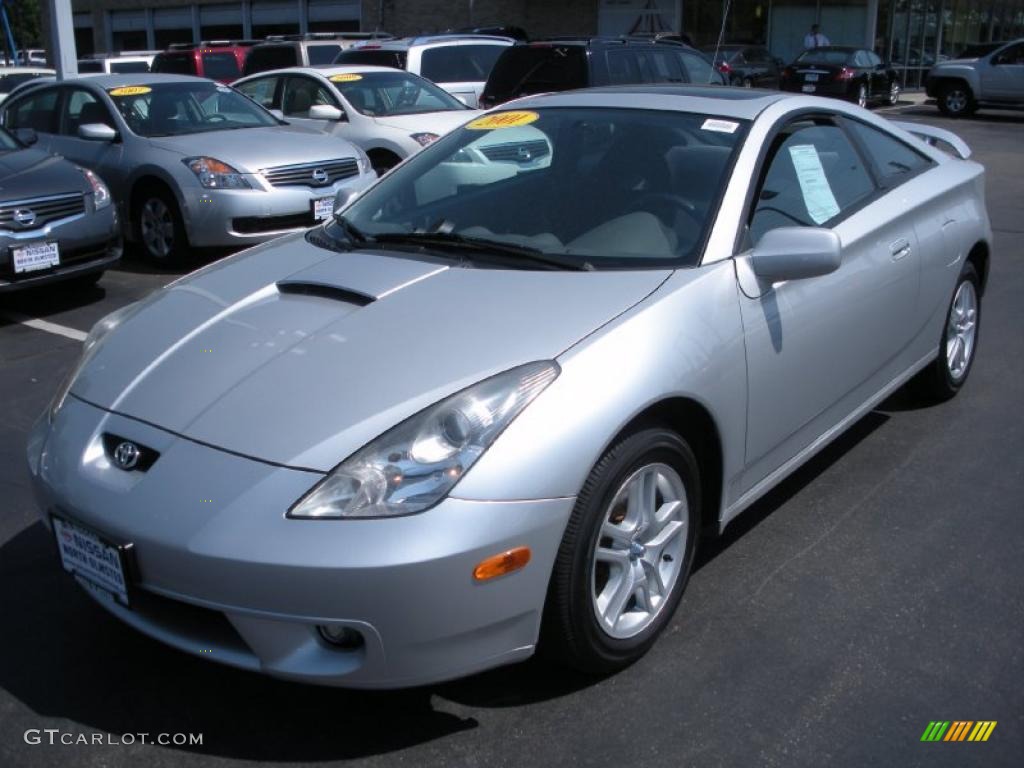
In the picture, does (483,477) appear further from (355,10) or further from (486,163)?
(355,10)

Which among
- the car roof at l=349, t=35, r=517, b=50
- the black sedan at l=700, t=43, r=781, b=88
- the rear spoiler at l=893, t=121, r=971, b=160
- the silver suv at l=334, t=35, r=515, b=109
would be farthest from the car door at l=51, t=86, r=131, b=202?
the black sedan at l=700, t=43, r=781, b=88

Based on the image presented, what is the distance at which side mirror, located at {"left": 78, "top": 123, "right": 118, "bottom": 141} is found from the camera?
28.6 feet

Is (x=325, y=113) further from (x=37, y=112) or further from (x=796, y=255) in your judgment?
(x=796, y=255)

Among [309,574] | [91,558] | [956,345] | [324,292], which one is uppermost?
[324,292]

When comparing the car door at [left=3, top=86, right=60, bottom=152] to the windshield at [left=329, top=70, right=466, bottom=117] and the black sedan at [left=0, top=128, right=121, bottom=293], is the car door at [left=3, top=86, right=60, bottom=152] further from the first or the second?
the windshield at [left=329, top=70, right=466, bottom=117]

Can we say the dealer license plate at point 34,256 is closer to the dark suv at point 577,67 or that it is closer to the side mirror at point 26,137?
the side mirror at point 26,137

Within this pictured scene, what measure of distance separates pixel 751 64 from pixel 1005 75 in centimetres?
521

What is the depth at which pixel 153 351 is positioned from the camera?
321cm

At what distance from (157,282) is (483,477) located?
246 inches

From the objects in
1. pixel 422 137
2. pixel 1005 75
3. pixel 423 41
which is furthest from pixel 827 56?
pixel 422 137

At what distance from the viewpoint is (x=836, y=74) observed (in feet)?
72.7

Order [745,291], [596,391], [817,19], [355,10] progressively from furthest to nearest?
1. [355,10]
2. [817,19]
3. [745,291]
4. [596,391]

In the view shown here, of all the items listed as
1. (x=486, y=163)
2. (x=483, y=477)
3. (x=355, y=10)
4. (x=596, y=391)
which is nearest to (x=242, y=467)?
(x=483, y=477)

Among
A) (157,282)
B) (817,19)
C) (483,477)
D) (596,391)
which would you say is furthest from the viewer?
(817,19)
